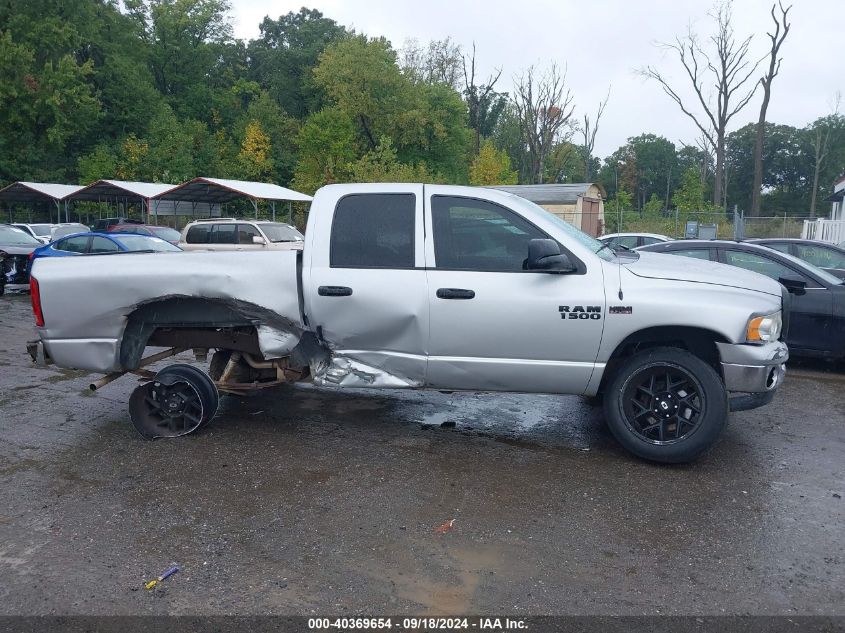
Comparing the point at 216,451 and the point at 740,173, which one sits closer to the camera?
the point at 216,451

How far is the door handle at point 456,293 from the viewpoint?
4.88 meters

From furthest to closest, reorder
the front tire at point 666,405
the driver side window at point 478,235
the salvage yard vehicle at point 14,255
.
Result: 1. the salvage yard vehicle at point 14,255
2. the driver side window at point 478,235
3. the front tire at point 666,405

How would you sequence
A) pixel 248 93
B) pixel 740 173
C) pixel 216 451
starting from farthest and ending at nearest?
pixel 740 173
pixel 248 93
pixel 216 451

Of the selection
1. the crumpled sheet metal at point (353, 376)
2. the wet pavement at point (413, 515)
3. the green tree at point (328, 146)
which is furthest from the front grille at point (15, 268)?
the green tree at point (328, 146)

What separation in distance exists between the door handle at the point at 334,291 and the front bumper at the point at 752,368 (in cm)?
269

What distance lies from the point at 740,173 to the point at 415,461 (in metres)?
76.3

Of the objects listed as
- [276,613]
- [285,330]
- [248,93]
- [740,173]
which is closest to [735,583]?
[276,613]

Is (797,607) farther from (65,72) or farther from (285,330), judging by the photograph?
(65,72)

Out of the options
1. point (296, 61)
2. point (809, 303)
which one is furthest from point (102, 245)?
point (296, 61)

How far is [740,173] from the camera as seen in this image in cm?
7156

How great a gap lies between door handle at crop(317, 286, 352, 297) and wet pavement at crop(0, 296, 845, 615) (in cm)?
122

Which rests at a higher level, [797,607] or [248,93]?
[248,93]

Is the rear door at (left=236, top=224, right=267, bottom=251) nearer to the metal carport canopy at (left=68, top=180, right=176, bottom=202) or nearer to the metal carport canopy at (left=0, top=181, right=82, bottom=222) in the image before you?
the metal carport canopy at (left=68, top=180, right=176, bottom=202)

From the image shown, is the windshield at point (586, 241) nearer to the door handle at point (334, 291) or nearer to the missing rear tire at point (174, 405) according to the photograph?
the door handle at point (334, 291)
